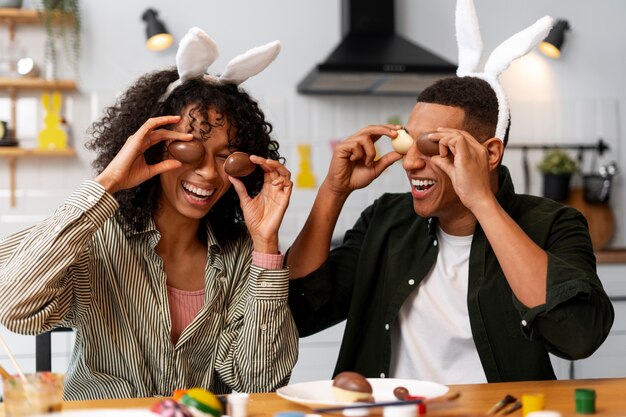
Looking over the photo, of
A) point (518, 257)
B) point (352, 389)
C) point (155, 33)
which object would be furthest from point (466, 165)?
point (155, 33)

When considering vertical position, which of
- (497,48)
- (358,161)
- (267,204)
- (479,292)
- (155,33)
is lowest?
(479,292)

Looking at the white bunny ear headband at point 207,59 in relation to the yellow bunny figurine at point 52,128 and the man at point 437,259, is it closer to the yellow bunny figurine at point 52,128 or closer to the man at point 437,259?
the man at point 437,259

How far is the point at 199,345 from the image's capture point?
1896 millimetres

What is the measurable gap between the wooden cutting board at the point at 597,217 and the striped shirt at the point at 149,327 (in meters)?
3.38

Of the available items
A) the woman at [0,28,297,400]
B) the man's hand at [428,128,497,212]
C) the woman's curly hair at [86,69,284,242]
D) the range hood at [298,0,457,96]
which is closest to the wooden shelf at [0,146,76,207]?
the range hood at [298,0,457,96]

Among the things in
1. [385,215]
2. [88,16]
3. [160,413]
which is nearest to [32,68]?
[88,16]

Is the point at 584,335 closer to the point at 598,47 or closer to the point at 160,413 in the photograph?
the point at 160,413

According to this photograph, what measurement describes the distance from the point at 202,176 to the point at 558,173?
3336 millimetres

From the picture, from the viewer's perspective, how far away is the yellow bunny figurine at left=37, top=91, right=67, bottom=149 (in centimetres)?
439

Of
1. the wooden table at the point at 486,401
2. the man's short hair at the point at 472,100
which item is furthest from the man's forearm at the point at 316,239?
the wooden table at the point at 486,401

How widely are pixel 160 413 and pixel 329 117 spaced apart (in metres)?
3.68

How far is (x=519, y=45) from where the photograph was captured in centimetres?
215

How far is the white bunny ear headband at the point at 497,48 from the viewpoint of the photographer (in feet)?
7.01

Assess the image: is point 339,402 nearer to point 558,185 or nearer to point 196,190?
point 196,190
